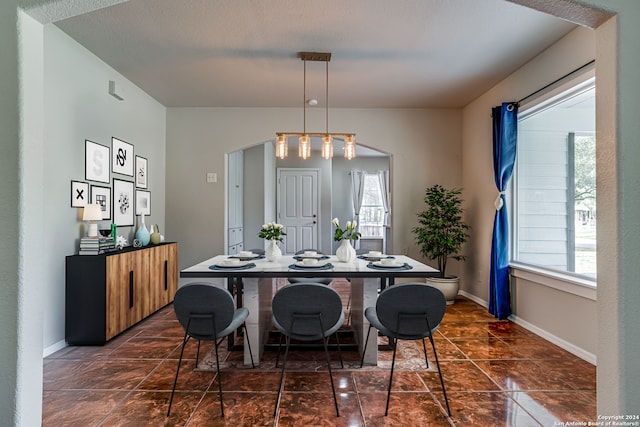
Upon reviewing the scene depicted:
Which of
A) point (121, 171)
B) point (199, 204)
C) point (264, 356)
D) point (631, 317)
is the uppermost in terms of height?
point (121, 171)

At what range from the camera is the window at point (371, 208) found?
913cm

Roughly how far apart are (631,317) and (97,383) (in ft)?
10.2

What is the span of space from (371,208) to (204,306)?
7350 millimetres

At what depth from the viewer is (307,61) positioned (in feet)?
12.0

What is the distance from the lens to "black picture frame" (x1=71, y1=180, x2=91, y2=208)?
10.6ft

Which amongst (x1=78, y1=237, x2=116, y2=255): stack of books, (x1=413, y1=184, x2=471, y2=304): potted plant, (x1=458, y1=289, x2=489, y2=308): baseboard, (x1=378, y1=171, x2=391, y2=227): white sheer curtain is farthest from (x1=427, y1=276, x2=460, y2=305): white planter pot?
(x1=378, y1=171, x2=391, y2=227): white sheer curtain

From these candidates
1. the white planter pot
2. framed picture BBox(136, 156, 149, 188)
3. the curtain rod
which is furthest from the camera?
the white planter pot

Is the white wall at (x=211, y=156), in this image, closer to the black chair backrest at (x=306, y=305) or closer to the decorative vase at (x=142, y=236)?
the decorative vase at (x=142, y=236)

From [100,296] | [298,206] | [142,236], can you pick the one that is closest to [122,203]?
[142,236]

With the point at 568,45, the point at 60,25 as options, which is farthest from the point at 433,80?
the point at 60,25

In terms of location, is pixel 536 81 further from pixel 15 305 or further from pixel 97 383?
pixel 97 383

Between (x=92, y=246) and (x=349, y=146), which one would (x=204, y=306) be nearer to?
(x=92, y=246)

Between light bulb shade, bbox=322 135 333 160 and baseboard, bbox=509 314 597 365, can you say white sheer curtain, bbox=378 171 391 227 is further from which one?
light bulb shade, bbox=322 135 333 160

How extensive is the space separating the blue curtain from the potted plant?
658 mm
